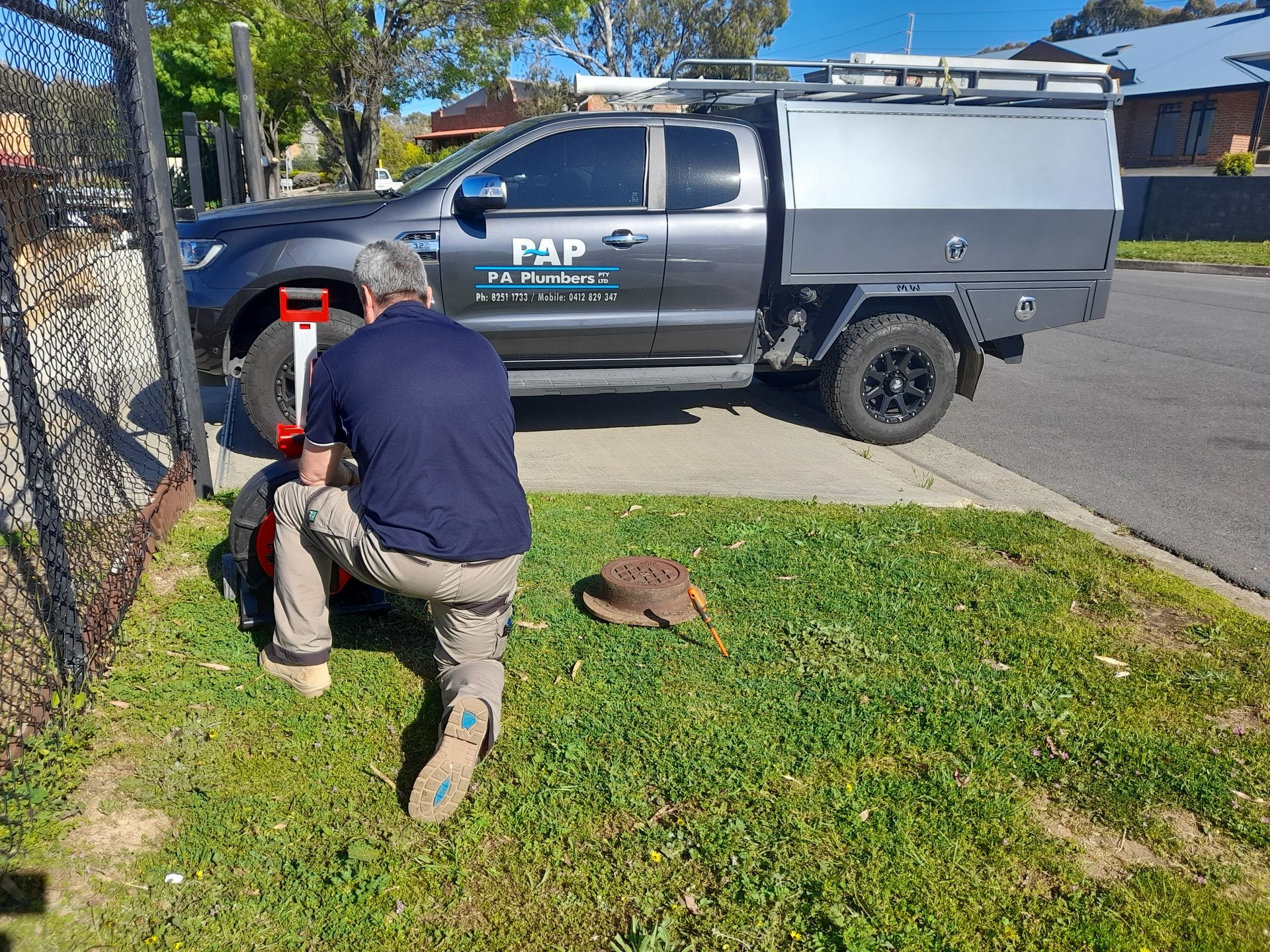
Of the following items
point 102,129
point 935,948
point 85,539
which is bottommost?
point 935,948

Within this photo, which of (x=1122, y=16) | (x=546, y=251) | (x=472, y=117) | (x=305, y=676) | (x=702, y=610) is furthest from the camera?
(x=1122, y=16)

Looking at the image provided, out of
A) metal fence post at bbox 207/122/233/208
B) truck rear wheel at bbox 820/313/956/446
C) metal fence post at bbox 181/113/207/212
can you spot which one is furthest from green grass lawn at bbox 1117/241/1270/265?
metal fence post at bbox 181/113/207/212

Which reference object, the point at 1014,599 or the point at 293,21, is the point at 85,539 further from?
the point at 293,21

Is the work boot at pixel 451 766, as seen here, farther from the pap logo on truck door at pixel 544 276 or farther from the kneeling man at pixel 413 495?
the pap logo on truck door at pixel 544 276

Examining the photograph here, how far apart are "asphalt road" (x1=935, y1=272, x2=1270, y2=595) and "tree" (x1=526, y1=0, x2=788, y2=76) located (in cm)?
3203

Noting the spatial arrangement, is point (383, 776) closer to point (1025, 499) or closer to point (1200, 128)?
point (1025, 499)

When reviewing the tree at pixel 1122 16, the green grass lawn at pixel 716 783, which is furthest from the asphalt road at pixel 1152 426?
the tree at pixel 1122 16

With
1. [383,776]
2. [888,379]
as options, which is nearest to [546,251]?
[888,379]

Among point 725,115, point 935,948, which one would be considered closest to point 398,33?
point 725,115

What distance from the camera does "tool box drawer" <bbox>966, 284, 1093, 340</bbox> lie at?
21.9ft

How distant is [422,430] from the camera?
304 centimetres

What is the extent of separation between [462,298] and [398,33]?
1524 centimetres

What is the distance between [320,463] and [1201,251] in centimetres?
2219

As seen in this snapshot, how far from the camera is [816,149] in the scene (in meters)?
6.19
